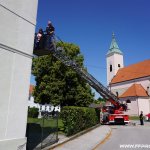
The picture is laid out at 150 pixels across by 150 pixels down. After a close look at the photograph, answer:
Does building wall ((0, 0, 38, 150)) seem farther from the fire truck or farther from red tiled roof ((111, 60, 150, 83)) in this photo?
red tiled roof ((111, 60, 150, 83))

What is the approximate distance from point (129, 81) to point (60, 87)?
34691 millimetres

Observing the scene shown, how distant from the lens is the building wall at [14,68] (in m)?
7.91

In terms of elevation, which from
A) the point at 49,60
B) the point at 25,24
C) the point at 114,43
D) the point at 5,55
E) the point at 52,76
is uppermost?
the point at 114,43

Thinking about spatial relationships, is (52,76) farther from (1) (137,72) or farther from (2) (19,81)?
(1) (137,72)

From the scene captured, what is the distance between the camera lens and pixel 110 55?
79000mm

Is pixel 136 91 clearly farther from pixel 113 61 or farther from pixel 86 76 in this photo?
pixel 86 76

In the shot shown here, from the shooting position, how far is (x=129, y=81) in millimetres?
63375

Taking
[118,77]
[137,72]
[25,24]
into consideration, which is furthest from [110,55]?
[25,24]

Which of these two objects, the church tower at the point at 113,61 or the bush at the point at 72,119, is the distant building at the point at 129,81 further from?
the bush at the point at 72,119

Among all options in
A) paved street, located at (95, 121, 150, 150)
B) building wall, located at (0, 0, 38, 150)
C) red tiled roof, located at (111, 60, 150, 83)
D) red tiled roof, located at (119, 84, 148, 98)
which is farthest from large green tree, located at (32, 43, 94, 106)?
red tiled roof, located at (111, 60, 150, 83)

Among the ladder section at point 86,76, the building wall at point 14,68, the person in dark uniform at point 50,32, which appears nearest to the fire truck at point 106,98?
the ladder section at point 86,76

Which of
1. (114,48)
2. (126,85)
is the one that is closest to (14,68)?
(126,85)

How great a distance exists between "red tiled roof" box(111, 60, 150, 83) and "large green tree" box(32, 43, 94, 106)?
1148 inches

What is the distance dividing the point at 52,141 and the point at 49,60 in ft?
84.0
